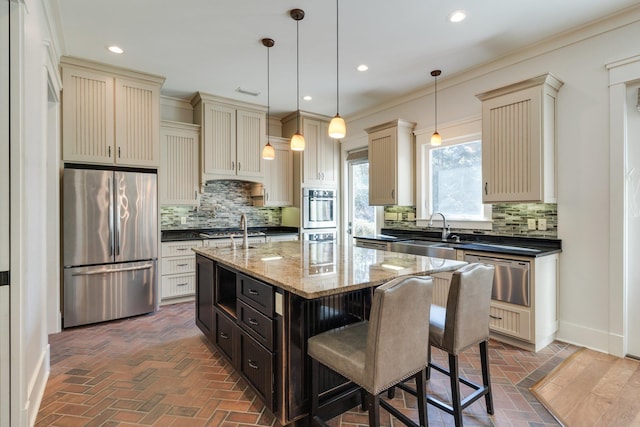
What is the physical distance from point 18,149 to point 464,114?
4148 millimetres

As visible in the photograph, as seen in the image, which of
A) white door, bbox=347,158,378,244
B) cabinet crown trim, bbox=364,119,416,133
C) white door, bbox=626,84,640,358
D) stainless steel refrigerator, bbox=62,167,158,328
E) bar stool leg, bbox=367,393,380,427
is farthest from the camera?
white door, bbox=347,158,378,244

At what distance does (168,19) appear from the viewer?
2.79 meters

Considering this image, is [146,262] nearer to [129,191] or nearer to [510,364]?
[129,191]

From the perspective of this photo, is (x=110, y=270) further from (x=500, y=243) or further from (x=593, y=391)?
(x=593, y=391)

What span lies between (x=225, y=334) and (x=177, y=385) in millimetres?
460

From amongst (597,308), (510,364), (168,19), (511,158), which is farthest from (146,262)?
(597,308)

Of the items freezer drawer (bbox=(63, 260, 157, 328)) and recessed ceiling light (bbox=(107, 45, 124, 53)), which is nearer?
recessed ceiling light (bbox=(107, 45, 124, 53))

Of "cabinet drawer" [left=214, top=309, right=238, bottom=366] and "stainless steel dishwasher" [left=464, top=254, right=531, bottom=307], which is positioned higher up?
"stainless steel dishwasher" [left=464, top=254, right=531, bottom=307]

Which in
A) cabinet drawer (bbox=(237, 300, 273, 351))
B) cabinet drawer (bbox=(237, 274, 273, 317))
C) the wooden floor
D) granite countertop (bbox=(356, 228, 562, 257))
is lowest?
the wooden floor

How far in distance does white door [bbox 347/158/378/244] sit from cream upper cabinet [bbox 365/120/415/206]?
0.77m

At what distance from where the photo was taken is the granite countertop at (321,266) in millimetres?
1606

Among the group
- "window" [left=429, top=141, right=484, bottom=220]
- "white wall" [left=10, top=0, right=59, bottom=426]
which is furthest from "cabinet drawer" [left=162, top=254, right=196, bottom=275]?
"window" [left=429, top=141, right=484, bottom=220]

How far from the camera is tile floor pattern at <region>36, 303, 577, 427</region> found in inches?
75.9

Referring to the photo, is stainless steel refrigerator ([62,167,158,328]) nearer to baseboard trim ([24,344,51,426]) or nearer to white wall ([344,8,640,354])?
baseboard trim ([24,344,51,426])
